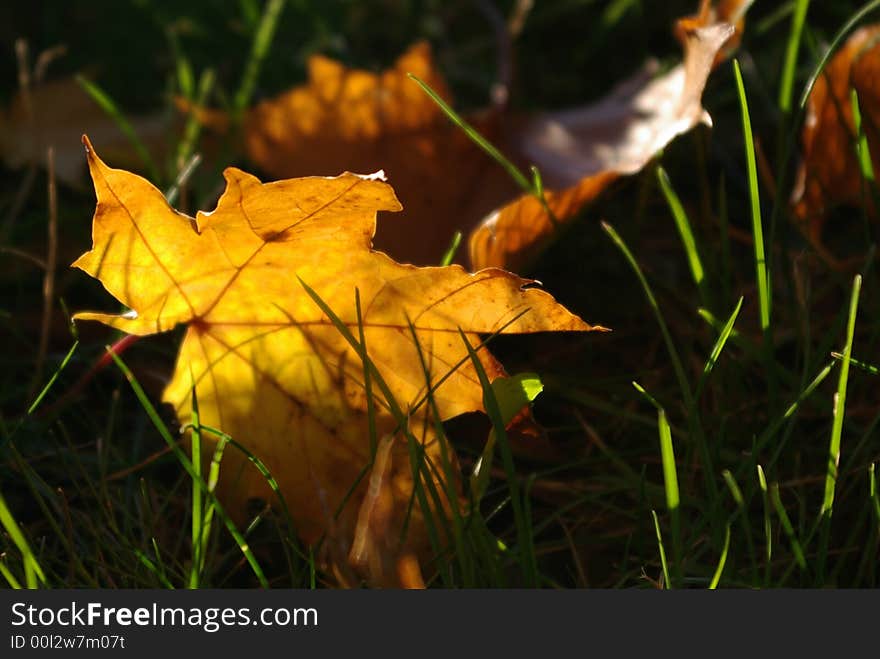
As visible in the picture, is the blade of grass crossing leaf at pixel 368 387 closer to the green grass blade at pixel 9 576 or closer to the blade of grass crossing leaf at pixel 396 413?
the blade of grass crossing leaf at pixel 396 413

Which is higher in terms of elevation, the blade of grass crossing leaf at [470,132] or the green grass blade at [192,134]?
the green grass blade at [192,134]

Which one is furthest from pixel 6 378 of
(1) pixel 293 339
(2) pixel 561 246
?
(2) pixel 561 246

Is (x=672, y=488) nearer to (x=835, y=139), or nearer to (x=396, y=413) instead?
(x=396, y=413)

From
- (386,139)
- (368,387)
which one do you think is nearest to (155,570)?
(368,387)

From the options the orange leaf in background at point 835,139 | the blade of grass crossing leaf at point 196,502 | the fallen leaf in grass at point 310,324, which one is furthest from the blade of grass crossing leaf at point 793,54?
the blade of grass crossing leaf at point 196,502

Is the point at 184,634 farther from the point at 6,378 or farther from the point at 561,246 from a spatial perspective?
the point at 561,246

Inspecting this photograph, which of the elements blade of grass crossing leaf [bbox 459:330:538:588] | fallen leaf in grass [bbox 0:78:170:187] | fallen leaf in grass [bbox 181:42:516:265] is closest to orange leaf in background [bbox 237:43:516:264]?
fallen leaf in grass [bbox 181:42:516:265]
